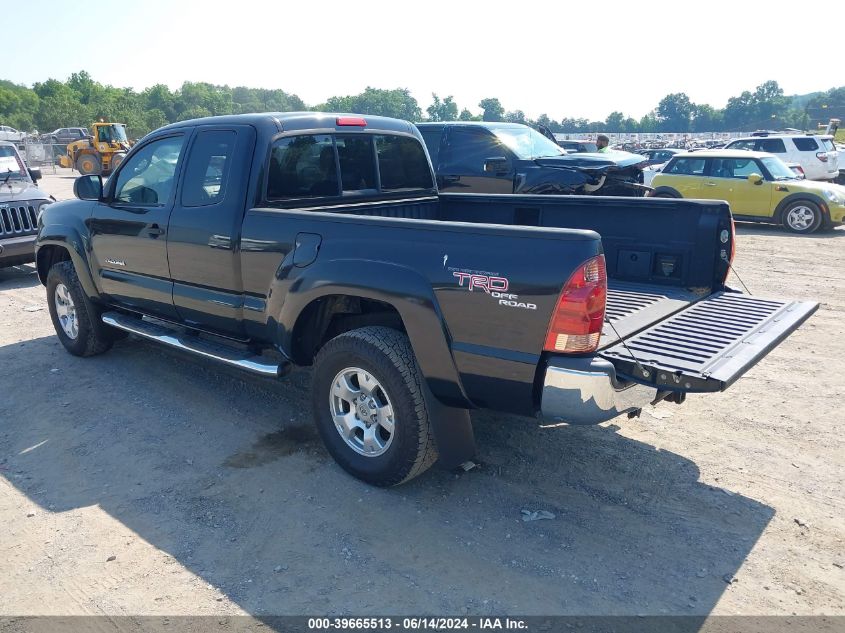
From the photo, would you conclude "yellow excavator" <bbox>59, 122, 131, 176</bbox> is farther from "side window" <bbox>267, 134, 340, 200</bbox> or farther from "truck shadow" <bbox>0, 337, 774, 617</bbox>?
"side window" <bbox>267, 134, 340, 200</bbox>

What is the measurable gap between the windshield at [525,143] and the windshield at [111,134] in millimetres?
25681

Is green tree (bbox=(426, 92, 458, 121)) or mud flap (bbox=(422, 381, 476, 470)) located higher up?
green tree (bbox=(426, 92, 458, 121))

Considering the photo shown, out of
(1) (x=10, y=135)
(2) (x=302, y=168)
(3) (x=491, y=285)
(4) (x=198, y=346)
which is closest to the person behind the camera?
(3) (x=491, y=285)

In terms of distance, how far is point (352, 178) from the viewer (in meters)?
4.86

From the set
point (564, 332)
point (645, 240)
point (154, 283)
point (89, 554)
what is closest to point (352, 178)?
point (154, 283)

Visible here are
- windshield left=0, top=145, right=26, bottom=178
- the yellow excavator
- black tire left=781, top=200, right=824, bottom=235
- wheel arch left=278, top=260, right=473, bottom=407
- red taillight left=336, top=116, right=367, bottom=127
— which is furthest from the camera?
the yellow excavator

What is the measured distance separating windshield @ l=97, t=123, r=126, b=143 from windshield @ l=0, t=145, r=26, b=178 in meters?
22.4

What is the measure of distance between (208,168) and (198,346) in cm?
124

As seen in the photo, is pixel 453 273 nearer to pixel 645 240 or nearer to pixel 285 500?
pixel 285 500

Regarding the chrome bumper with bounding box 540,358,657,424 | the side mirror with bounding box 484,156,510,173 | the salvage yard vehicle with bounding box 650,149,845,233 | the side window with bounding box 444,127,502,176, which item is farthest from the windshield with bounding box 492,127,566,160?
the chrome bumper with bounding box 540,358,657,424

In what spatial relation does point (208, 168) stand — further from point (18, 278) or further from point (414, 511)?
point (18, 278)

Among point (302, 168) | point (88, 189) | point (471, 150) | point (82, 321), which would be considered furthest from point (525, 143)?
point (82, 321)

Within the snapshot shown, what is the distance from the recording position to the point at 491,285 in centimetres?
307

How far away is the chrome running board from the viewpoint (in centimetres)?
418
